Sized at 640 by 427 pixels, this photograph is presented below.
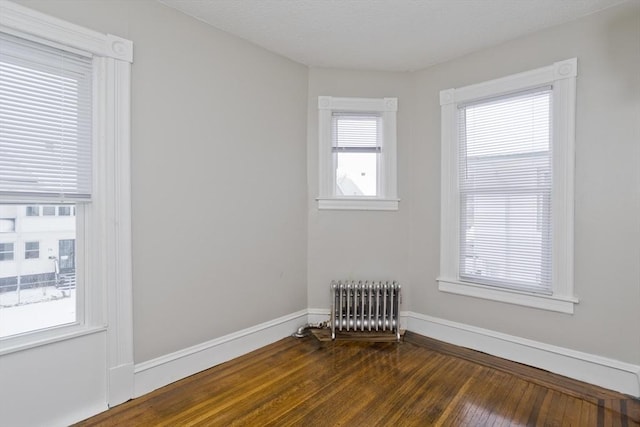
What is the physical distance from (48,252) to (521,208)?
11.4ft

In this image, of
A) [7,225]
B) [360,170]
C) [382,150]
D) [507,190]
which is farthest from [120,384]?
[507,190]

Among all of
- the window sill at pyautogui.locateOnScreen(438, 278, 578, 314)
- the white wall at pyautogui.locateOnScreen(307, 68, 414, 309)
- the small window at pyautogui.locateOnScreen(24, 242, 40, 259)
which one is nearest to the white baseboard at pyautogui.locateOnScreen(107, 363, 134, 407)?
the small window at pyautogui.locateOnScreen(24, 242, 40, 259)

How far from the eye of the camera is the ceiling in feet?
8.07

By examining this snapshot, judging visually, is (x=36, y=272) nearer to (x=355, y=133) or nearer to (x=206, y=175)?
(x=206, y=175)

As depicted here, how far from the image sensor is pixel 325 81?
3598mm

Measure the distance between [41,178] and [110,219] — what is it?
1.39ft

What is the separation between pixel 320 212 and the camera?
3.63m

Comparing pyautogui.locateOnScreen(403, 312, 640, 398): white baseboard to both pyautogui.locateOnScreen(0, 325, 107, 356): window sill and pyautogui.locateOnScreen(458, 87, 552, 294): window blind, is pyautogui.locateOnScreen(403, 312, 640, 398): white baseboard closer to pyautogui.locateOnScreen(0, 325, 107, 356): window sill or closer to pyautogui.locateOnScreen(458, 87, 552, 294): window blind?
pyautogui.locateOnScreen(458, 87, 552, 294): window blind

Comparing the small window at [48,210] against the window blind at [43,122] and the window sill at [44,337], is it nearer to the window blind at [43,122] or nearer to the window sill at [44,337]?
the window blind at [43,122]

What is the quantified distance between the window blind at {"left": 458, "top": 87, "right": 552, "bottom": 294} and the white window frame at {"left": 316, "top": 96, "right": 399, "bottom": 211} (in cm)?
67

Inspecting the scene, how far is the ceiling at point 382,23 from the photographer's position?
246cm

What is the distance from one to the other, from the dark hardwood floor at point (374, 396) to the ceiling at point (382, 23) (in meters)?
2.74

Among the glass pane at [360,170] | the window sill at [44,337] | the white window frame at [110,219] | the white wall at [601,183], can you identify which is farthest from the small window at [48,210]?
the white wall at [601,183]

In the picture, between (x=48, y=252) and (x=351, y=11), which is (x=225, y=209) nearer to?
(x=48, y=252)
